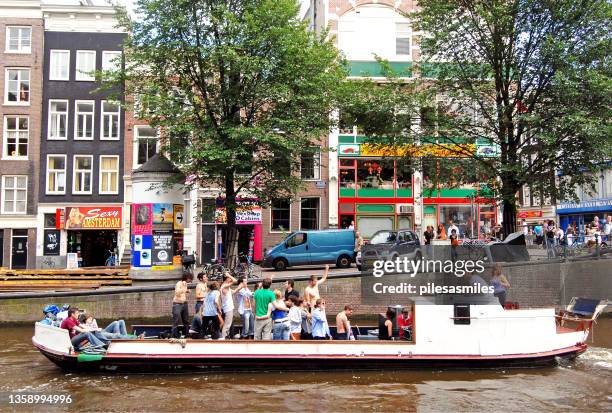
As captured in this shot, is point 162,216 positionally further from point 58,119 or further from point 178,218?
point 58,119

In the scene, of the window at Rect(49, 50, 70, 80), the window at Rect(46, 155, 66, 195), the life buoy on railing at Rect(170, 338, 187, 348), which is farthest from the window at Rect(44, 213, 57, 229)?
the life buoy on railing at Rect(170, 338, 187, 348)

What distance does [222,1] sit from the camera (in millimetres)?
20812

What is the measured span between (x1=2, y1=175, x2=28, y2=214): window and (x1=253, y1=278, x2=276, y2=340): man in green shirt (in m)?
25.6

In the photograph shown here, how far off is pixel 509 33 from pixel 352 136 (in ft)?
48.7

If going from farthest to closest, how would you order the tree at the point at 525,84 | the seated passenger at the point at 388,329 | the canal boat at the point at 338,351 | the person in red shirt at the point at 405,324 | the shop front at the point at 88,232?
the shop front at the point at 88,232 < the tree at the point at 525,84 < the person in red shirt at the point at 405,324 < the seated passenger at the point at 388,329 < the canal boat at the point at 338,351

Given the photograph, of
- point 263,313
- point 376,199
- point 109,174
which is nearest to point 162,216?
point 263,313

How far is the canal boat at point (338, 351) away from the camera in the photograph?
505 inches

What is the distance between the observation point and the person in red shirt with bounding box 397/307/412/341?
44.1 ft

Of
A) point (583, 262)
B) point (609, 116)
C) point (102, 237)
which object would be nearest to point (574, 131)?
point (609, 116)

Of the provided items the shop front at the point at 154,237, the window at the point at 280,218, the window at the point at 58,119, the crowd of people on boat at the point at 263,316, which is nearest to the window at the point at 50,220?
the window at the point at 58,119

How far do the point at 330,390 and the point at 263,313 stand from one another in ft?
8.32

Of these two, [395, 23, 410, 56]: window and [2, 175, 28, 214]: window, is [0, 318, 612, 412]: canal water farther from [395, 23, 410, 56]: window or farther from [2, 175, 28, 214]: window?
[395, 23, 410, 56]: window

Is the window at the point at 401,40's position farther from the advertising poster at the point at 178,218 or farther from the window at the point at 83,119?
the advertising poster at the point at 178,218

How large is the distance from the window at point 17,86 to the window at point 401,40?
2298cm
